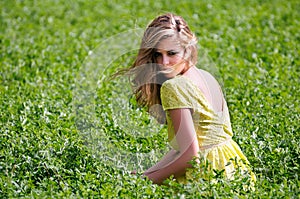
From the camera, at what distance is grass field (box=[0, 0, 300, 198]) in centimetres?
433

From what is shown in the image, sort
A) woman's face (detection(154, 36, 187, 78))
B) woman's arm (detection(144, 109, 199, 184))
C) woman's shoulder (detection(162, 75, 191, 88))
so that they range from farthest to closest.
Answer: woman's face (detection(154, 36, 187, 78)), woman's shoulder (detection(162, 75, 191, 88)), woman's arm (detection(144, 109, 199, 184))

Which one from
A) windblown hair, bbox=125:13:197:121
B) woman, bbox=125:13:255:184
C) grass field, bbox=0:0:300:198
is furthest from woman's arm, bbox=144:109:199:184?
windblown hair, bbox=125:13:197:121

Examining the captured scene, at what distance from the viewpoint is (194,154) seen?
4160 millimetres

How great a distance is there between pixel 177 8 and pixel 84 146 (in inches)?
201

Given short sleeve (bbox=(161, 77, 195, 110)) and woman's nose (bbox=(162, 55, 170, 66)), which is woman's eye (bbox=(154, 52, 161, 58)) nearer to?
woman's nose (bbox=(162, 55, 170, 66))

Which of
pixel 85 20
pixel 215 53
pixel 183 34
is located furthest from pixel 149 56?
pixel 85 20

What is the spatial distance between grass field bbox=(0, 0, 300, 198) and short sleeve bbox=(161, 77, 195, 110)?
50 centimetres

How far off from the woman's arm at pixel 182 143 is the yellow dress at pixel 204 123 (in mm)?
49

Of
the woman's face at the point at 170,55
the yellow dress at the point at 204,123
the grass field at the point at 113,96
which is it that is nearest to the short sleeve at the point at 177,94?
the yellow dress at the point at 204,123

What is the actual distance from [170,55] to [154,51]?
0.11m

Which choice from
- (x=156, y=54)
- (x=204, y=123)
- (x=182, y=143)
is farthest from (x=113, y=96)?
(x=182, y=143)

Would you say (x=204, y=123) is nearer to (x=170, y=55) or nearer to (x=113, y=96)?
(x=170, y=55)

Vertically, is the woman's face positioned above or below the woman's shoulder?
above

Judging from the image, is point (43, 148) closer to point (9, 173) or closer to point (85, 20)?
point (9, 173)
